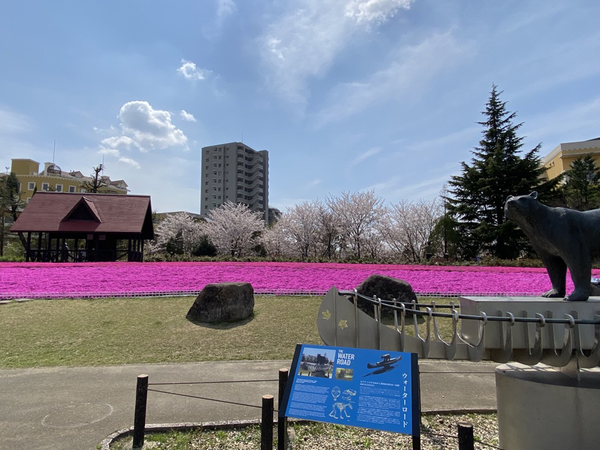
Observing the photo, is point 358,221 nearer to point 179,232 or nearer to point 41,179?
point 179,232

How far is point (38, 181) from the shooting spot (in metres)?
64.2

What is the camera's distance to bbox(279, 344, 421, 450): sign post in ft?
8.38

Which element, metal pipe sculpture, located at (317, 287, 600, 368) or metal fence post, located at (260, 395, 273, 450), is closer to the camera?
metal fence post, located at (260, 395, 273, 450)

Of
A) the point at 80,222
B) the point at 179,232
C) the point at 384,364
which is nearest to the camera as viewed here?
the point at 384,364

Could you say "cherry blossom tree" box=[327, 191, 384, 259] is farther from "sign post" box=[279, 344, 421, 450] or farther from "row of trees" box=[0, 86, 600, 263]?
"sign post" box=[279, 344, 421, 450]

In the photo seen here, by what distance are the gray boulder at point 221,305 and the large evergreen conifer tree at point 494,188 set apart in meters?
24.1

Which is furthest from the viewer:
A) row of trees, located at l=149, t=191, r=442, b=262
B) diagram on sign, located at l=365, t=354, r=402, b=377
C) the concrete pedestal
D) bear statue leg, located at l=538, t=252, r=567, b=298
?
row of trees, located at l=149, t=191, r=442, b=262

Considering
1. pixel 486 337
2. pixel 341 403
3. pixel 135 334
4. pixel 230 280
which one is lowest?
pixel 135 334

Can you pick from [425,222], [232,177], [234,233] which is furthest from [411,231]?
[232,177]

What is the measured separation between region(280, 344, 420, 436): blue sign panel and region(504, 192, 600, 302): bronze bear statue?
213 centimetres

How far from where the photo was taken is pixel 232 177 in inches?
2970

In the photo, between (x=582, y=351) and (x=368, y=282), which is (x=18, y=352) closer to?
(x=368, y=282)

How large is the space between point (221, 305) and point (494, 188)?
26.8 metres

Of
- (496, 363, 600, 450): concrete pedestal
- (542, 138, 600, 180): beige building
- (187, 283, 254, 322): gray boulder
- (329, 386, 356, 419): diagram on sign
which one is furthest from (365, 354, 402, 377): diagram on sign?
(542, 138, 600, 180): beige building
